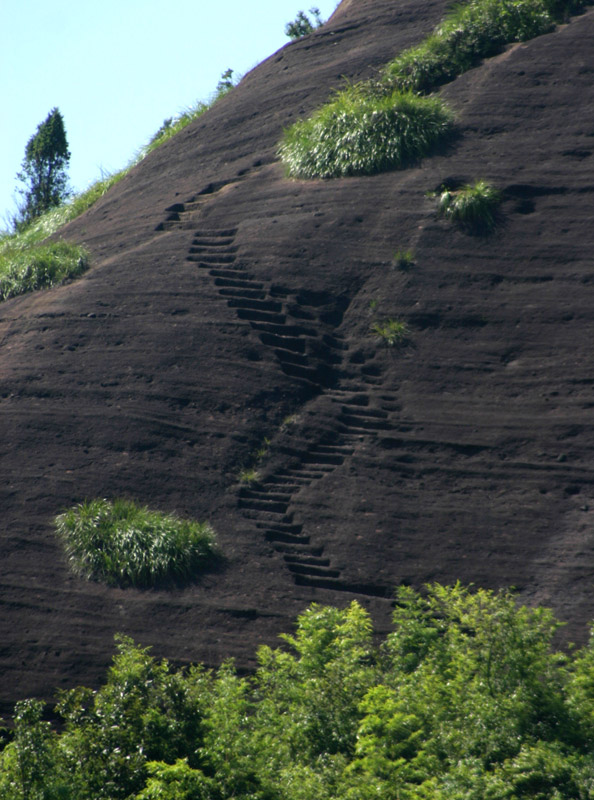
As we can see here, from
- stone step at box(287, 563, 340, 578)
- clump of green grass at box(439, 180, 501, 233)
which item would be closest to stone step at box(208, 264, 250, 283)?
clump of green grass at box(439, 180, 501, 233)

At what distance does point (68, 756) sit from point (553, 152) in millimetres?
12294

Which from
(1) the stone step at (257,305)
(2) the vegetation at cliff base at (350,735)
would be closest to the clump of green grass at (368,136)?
(1) the stone step at (257,305)

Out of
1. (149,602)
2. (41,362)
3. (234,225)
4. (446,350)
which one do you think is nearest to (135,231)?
(234,225)

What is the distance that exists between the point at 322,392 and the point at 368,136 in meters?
5.58

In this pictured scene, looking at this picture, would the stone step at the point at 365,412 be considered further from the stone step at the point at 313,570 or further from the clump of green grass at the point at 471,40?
the clump of green grass at the point at 471,40

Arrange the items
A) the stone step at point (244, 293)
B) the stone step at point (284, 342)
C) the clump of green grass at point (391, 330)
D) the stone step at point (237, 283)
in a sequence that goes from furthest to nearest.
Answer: the stone step at point (237, 283), the stone step at point (244, 293), the stone step at point (284, 342), the clump of green grass at point (391, 330)

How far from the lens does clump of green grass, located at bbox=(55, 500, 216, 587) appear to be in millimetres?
12016

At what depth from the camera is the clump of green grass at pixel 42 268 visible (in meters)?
16.5

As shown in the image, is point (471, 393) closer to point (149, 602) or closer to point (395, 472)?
point (395, 472)

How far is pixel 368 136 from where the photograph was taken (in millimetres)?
16766

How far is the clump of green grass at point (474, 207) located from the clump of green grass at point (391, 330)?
2.16 meters

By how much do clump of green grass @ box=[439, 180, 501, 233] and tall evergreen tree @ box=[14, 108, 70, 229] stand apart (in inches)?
654

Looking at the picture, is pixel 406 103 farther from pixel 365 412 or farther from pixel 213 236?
pixel 365 412

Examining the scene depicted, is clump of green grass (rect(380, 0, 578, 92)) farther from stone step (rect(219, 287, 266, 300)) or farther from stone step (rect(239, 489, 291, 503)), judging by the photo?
stone step (rect(239, 489, 291, 503))
